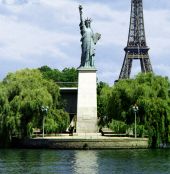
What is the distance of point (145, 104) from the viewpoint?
46.1 meters

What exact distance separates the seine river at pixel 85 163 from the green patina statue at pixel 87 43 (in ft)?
42.1

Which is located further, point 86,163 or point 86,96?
point 86,96

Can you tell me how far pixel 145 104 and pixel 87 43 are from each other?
339 inches

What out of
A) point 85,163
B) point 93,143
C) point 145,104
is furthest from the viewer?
point 145,104

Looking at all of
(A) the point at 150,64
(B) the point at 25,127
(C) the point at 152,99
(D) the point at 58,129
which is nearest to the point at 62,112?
(D) the point at 58,129

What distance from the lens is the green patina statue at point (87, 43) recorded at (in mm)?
51438

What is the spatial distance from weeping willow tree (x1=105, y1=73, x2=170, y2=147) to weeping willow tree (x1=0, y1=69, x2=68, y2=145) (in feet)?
16.0

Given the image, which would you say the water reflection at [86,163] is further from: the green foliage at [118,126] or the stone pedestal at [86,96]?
the stone pedestal at [86,96]

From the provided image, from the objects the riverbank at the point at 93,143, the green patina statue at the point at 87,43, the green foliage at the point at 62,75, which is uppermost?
the green foliage at the point at 62,75

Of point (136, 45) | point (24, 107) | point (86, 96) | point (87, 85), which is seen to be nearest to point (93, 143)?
point (24, 107)

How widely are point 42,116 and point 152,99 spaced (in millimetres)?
8675

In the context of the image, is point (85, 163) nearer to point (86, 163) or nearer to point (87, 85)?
point (86, 163)

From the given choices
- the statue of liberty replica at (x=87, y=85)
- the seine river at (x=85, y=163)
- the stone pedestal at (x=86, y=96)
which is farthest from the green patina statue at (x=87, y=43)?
the seine river at (x=85, y=163)

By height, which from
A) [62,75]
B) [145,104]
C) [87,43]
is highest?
[62,75]
